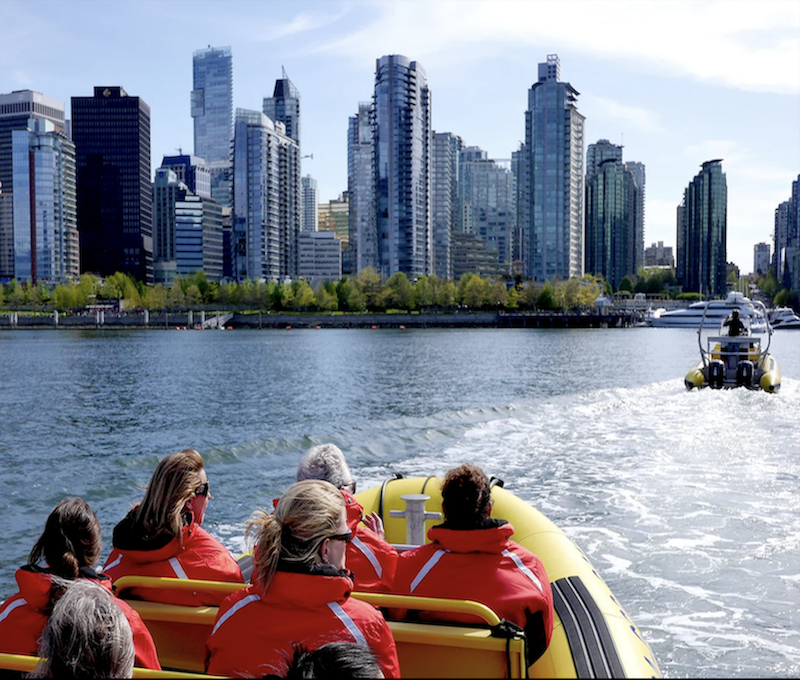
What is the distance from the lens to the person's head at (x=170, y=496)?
4676 mm

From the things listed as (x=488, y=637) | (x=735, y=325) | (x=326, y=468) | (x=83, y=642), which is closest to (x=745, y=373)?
(x=735, y=325)

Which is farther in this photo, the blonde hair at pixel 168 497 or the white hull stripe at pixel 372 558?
the white hull stripe at pixel 372 558

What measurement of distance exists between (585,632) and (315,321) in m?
141

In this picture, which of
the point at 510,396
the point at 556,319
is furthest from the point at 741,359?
the point at 556,319

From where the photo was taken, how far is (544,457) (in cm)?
1870

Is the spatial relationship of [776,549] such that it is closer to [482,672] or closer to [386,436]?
[482,672]

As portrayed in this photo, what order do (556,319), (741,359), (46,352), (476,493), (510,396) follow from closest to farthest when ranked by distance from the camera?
(476,493), (741,359), (510,396), (46,352), (556,319)

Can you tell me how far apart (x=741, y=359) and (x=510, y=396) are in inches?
396

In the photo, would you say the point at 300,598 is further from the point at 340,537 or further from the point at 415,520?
the point at 415,520

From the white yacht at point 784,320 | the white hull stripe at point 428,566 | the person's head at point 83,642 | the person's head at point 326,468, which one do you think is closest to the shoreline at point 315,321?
the white yacht at point 784,320

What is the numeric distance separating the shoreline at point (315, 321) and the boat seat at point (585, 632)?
139104 mm

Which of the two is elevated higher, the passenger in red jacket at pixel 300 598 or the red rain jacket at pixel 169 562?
the passenger in red jacket at pixel 300 598

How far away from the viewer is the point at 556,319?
489 ft

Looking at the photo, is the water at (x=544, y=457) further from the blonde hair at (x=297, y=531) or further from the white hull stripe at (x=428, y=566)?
the blonde hair at (x=297, y=531)
